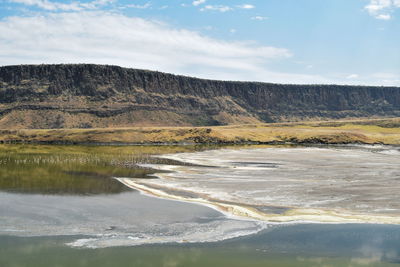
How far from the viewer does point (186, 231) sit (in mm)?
19156

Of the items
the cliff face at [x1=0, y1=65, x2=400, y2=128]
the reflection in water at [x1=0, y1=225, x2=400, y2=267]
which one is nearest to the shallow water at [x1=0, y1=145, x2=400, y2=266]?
the reflection in water at [x1=0, y1=225, x2=400, y2=267]

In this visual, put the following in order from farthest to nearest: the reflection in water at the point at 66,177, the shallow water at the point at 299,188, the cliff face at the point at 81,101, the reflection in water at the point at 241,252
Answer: the cliff face at the point at 81,101, the reflection in water at the point at 66,177, the shallow water at the point at 299,188, the reflection in water at the point at 241,252

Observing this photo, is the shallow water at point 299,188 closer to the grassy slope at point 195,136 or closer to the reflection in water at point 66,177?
the reflection in water at point 66,177

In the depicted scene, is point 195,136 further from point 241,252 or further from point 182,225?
point 241,252

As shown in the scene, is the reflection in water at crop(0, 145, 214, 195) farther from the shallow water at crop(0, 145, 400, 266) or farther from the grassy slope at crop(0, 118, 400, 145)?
the grassy slope at crop(0, 118, 400, 145)

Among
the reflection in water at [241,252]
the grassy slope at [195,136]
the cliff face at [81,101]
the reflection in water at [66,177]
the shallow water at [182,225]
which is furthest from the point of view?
the cliff face at [81,101]

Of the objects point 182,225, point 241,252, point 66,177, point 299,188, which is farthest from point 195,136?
point 241,252

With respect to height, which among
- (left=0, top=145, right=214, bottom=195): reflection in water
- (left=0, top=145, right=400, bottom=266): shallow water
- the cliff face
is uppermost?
the cliff face

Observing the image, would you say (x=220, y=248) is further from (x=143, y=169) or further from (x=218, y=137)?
(x=218, y=137)

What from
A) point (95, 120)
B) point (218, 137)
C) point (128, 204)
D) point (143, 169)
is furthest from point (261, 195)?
point (95, 120)

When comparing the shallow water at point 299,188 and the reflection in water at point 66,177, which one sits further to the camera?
the reflection in water at point 66,177

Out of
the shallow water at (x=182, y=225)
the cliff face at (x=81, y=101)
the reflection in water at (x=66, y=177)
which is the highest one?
the cliff face at (x=81, y=101)

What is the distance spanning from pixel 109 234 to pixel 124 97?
17391 cm

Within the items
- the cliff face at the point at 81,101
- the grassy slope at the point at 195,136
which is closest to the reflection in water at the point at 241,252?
the grassy slope at the point at 195,136
